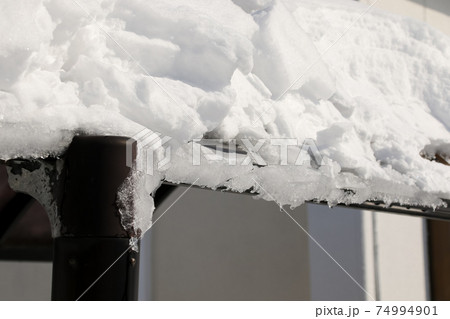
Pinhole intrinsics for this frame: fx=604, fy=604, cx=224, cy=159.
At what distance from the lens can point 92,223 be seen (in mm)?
1400

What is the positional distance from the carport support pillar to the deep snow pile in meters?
0.06

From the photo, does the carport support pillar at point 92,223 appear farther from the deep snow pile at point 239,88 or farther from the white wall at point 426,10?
the white wall at point 426,10

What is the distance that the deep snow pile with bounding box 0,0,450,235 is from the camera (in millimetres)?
1450

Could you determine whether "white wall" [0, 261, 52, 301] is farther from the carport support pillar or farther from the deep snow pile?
the carport support pillar

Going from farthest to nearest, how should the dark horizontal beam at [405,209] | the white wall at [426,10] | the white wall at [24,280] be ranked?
the white wall at [426,10] < the white wall at [24,280] < the dark horizontal beam at [405,209]

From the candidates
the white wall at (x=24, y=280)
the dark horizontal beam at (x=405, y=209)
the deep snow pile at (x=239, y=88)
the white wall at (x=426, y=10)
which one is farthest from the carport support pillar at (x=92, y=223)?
the white wall at (x=426, y=10)

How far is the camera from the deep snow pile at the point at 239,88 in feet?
4.76

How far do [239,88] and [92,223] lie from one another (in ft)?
2.45

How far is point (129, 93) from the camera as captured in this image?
1.57 m

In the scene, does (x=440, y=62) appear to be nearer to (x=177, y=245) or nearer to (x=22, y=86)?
(x=22, y=86)

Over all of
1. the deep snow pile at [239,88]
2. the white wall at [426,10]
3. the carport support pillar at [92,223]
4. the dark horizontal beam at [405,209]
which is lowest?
the carport support pillar at [92,223]

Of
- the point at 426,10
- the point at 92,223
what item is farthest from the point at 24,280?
the point at 426,10

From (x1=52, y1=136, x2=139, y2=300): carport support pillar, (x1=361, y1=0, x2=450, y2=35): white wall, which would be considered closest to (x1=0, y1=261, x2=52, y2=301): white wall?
(x1=52, y1=136, x2=139, y2=300): carport support pillar

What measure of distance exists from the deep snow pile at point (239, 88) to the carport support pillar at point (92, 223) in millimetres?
57
